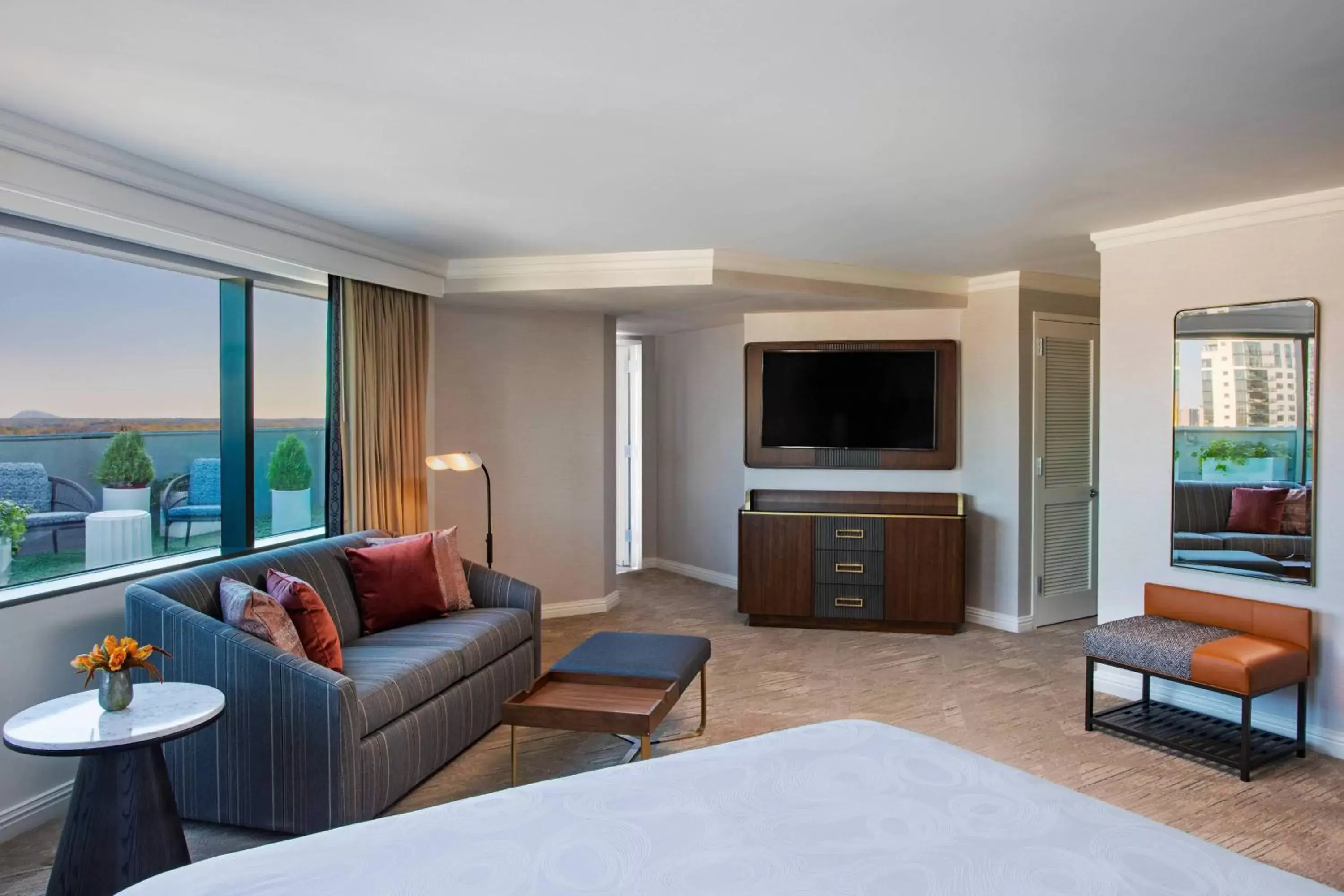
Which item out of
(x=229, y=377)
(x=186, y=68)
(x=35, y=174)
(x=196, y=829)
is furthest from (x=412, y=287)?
(x=196, y=829)

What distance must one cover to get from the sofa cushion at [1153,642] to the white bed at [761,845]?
88.1 inches

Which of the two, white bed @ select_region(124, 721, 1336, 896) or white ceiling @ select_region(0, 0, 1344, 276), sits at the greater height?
white ceiling @ select_region(0, 0, 1344, 276)

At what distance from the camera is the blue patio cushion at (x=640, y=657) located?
3391mm

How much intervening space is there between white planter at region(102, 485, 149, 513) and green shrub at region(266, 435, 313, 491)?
767mm

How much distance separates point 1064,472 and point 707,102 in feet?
13.8

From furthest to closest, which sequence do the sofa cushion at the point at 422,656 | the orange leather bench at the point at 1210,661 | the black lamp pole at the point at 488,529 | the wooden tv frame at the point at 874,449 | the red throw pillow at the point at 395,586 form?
the wooden tv frame at the point at 874,449 → the black lamp pole at the point at 488,529 → the red throw pillow at the point at 395,586 → the orange leather bench at the point at 1210,661 → the sofa cushion at the point at 422,656

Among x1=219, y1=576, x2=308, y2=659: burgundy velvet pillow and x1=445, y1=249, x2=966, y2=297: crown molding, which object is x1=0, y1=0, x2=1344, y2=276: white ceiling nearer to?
x1=445, y1=249, x2=966, y2=297: crown molding

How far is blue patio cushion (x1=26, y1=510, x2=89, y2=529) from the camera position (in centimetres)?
322

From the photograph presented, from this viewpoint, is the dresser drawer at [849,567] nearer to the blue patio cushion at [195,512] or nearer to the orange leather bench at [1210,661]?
the orange leather bench at [1210,661]

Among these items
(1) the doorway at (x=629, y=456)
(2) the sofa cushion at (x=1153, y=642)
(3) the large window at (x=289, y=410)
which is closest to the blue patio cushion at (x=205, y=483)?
(3) the large window at (x=289, y=410)

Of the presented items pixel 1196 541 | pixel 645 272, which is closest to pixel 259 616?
pixel 645 272

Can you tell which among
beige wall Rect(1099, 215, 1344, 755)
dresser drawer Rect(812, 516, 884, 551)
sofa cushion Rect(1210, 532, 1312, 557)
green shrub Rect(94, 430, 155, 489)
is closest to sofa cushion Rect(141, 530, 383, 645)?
green shrub Rect(94, 430, 155, 489)

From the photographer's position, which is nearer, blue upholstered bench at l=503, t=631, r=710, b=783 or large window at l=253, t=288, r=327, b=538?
blue upholstered bench at l=503, t=631, r=710, b=783

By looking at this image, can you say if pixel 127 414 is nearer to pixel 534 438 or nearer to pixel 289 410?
pixel 289 410
